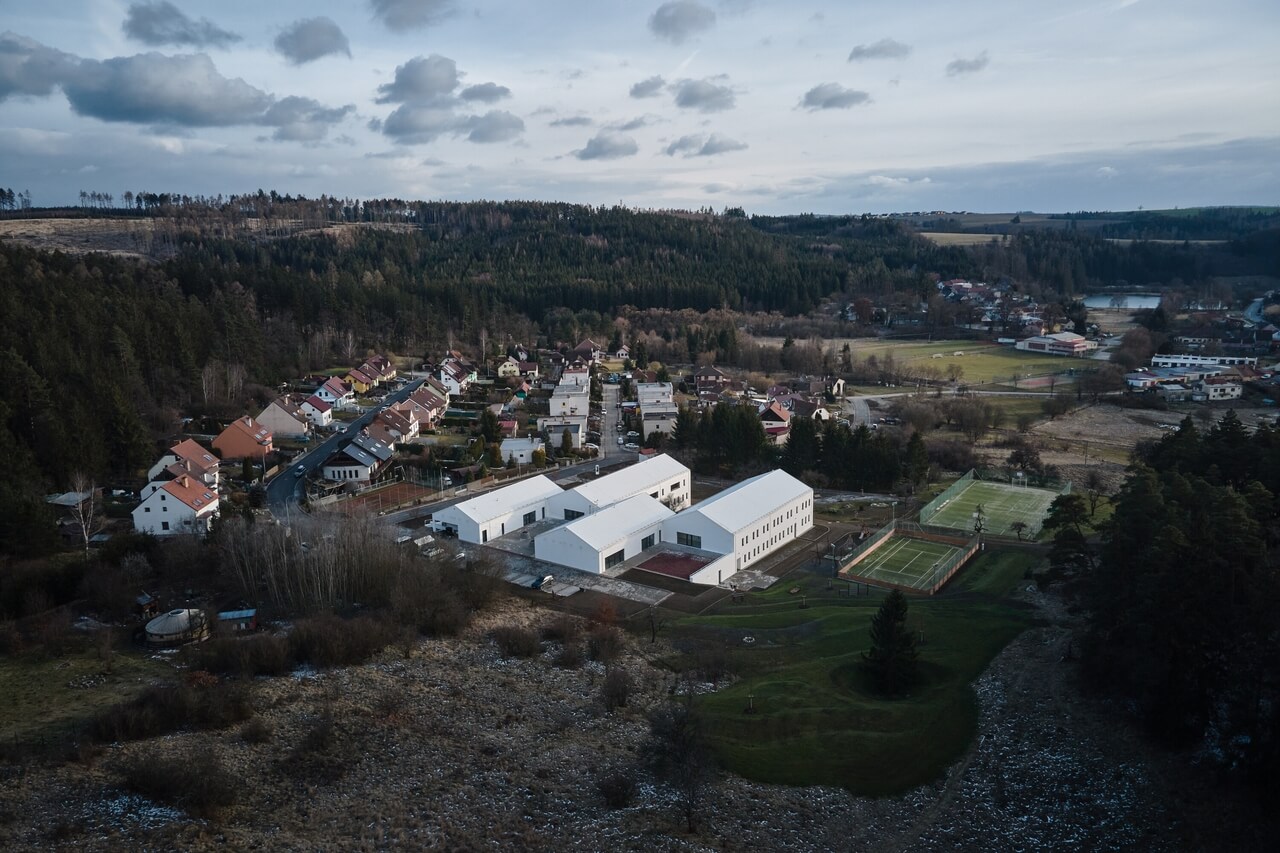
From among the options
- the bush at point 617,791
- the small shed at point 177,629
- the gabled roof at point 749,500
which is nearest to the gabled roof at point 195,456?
the small shed at point 177,629

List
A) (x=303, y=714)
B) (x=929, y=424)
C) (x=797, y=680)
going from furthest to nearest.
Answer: (x=929, y=424), (x=797, y=680), (x=303, y=714)

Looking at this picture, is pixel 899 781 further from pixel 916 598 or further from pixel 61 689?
pixel 61 689

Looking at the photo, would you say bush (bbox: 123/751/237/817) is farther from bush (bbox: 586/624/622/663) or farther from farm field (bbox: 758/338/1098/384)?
farm field (bbox: 758/338/1098/384)

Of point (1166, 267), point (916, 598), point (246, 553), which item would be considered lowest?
point (916, 598)

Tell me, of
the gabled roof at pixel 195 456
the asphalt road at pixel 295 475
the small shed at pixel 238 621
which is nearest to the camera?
the small shed at pixel 238 621

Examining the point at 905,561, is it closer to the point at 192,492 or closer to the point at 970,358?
the point at 192,492

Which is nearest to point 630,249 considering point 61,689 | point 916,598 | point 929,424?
point 929,424

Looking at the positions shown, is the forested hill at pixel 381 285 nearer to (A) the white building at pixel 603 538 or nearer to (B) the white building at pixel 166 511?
(B) the white building at pixel 166 511

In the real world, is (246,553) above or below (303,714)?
above
